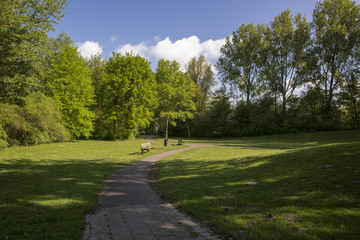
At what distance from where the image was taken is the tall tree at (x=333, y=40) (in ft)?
108

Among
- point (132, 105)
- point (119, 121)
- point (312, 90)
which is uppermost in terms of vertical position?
point (312, 90)

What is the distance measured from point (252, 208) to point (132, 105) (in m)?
31.3

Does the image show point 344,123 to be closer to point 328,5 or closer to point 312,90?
point 312,90

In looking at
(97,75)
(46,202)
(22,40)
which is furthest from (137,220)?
(97,75)

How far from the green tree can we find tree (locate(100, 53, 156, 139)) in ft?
12.3

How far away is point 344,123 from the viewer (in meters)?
34.7

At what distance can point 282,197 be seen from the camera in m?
5.88

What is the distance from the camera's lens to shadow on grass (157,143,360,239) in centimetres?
428

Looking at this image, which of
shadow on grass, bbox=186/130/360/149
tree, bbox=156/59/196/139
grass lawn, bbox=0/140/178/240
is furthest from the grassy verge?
grass lawn, bbox=0/140/178/240

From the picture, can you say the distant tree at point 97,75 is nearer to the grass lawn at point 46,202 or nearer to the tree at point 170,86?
the tree at point 170,86

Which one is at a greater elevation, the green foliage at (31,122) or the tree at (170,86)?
the tree at (170,86)

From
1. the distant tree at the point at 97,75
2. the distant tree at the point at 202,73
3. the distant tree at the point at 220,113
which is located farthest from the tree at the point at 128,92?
the distant tree at the point at 202,73

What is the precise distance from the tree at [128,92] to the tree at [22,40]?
49.4ft

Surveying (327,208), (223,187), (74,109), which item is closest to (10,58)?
(74,109)
